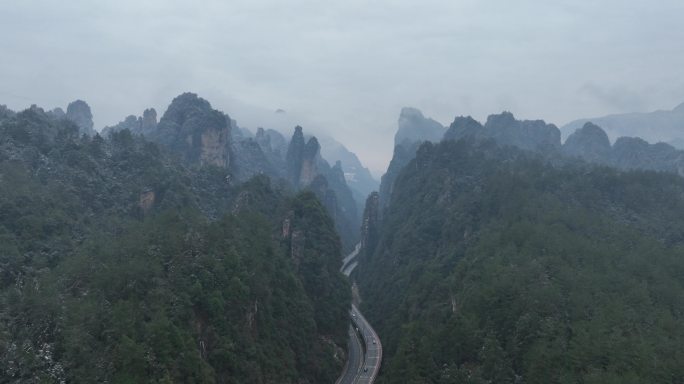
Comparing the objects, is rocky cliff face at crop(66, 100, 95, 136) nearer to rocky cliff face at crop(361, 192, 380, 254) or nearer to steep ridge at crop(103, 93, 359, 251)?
steep ridge at crop(103, 93, 359, 251)

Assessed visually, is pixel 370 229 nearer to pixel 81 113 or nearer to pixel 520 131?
pixel 520 131

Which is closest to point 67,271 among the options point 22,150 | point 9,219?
point 9,219

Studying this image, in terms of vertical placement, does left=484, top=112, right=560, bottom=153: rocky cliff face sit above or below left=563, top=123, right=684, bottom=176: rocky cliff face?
above

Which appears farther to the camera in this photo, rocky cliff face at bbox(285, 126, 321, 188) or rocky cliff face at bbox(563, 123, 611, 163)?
rocky cliff face at bbox(285, 126, 321, 188)

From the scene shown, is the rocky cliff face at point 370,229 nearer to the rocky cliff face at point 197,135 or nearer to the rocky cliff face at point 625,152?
the rocky cliff face at point 197,135

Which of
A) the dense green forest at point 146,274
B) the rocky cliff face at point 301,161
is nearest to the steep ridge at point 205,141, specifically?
the rocky cliff face at point 301,161

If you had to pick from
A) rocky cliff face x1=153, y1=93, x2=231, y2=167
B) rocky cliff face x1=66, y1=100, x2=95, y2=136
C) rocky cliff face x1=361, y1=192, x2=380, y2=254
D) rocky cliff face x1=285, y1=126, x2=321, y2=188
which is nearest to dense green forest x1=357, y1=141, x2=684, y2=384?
rocky cliff face x1=361, y1=192, x2=380, y2=254

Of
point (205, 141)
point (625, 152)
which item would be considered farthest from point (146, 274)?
point (625, 152)
